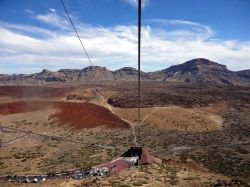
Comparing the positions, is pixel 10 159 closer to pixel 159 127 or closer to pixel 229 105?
pixel 159 127

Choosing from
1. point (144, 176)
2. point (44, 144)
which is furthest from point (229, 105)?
point (144, 176)

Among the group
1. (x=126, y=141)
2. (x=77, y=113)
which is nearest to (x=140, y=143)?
(x=126, y=141)

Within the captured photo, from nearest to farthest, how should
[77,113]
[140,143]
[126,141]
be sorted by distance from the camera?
[140,143]
[126,141]
[77,113]

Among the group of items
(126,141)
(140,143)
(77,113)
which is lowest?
(140,143)

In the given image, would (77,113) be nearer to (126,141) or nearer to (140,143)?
(126,141)

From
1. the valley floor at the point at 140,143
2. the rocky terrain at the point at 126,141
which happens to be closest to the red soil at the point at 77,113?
the rocky terrain at the point at 126,141

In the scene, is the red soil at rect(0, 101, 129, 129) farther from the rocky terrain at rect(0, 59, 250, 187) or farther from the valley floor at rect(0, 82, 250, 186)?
the valley floor at rect(0, 82, 250, 186)

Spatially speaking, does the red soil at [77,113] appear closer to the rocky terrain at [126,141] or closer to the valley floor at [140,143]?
the rocky terrain at [126,141]

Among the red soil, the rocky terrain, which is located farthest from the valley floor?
the red soil
